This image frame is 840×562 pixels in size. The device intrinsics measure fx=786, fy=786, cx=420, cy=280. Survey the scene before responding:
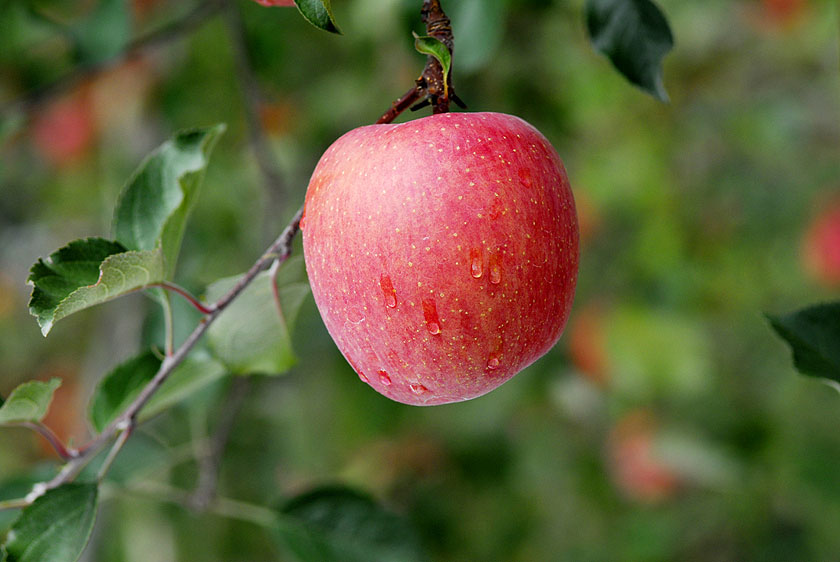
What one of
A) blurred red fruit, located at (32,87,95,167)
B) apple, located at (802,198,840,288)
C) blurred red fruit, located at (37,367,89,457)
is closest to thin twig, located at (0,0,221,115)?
blurred red fruit, located at (32,87,95,167)

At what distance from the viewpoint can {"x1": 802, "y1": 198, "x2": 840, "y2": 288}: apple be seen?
6.50ft

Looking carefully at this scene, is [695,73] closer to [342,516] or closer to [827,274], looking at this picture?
[827,274]

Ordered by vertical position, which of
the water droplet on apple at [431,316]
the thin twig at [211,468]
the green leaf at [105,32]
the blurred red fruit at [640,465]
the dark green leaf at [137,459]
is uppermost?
the water droplet on apple at [431,316]

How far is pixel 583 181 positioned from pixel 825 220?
2.26 ft

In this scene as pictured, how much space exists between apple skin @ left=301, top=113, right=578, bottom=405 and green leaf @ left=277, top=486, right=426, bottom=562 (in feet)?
1.29

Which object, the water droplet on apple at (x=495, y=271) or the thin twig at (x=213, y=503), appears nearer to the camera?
the water droplet on apple at (x=495, y=271)

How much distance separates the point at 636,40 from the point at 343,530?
22.3 inches

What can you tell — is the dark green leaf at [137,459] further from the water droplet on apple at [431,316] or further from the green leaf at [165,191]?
the water droplet on apple at [431,316]

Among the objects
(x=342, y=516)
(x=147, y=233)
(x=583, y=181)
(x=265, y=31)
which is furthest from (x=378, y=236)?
(x=583, y=181)

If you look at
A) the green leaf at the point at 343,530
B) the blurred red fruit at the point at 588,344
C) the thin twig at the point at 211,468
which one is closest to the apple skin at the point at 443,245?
the green leaf at the point at 343,530

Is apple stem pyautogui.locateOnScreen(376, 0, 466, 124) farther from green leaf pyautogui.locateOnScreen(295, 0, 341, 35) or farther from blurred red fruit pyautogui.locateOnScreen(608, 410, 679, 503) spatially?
blurred red fruit pyautogui.locateOnScreen(608, 410, 679, 503)

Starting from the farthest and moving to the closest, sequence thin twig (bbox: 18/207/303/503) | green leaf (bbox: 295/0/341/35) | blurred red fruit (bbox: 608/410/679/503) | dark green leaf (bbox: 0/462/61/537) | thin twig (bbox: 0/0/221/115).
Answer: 1. blurred red fruit (bbox: 608/410/679/503)
2. thin twig (bbox: 0/0/221/115)
3. dark green leaf (bbox: 0/462/61/537)
4. thin twig (bbox: 18/207/303/503)
5. green leaf (bbox: 295/0/341/35)

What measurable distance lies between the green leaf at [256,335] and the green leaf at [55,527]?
144 mm

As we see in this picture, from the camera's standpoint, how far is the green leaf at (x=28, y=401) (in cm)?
54
